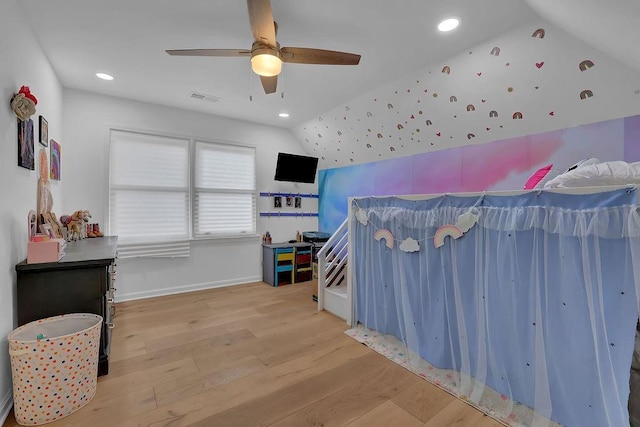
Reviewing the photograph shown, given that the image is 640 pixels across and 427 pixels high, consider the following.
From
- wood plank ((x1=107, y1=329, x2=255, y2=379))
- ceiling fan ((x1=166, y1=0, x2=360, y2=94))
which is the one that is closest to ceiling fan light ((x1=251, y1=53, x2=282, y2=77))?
ceiling fan ((x1=166, y1=0, x2=360, y2=94))

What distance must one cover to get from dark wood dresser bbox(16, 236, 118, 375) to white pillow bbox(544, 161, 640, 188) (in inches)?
122

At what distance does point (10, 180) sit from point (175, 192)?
2223 mm

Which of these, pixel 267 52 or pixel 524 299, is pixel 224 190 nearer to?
pixel 267 52

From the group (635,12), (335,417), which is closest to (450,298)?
(335,417)

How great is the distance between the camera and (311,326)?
2992 mm

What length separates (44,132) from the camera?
98.3 inches

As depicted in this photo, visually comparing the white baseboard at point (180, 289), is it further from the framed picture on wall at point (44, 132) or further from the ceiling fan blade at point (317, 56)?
the ceiling fan blade at point (317, 56)

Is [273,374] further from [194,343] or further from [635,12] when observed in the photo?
[635,12]

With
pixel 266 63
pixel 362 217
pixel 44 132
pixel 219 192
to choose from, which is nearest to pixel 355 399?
pixel 362 217

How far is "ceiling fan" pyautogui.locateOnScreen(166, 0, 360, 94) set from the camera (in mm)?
1584

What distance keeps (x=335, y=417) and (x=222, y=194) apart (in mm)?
3535

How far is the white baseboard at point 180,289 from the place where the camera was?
373 cm

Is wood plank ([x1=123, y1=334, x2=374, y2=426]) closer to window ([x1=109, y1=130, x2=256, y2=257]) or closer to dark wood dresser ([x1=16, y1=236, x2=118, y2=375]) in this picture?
dark wood dresser ([x1=16, y1=236, x2=118, y2=375])

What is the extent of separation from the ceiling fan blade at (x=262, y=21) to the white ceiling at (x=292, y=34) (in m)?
0.39
